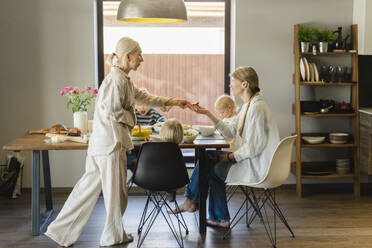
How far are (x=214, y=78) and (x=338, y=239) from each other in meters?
2.44

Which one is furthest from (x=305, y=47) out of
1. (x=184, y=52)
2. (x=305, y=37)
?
(x=184, y=52)

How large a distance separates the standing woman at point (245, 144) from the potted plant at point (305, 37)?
5.09ft

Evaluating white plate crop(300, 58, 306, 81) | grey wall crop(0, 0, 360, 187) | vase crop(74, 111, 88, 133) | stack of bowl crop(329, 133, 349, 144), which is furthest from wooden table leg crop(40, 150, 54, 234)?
stack of bowl crop(329, 133, 349, 144)

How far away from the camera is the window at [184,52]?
566 cm

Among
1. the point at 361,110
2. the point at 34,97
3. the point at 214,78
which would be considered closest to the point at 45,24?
the point at 34,97

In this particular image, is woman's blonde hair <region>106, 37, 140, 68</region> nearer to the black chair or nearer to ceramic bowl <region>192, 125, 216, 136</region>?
the black chair

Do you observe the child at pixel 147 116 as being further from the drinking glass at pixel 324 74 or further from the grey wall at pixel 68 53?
the drinking glass at pixel 324 74

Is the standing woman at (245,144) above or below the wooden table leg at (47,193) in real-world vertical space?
above

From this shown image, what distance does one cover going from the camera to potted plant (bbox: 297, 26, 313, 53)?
17.4 ft

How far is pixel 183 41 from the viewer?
18.7 ft

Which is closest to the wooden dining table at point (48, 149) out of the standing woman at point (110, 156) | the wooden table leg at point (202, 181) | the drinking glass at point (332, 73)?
the wooden table leg at point (202, 181)

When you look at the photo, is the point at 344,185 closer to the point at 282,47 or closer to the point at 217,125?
the point at 282,47

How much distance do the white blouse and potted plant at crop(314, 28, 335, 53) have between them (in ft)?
5.84

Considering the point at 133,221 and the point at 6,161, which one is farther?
the point at 6,161
